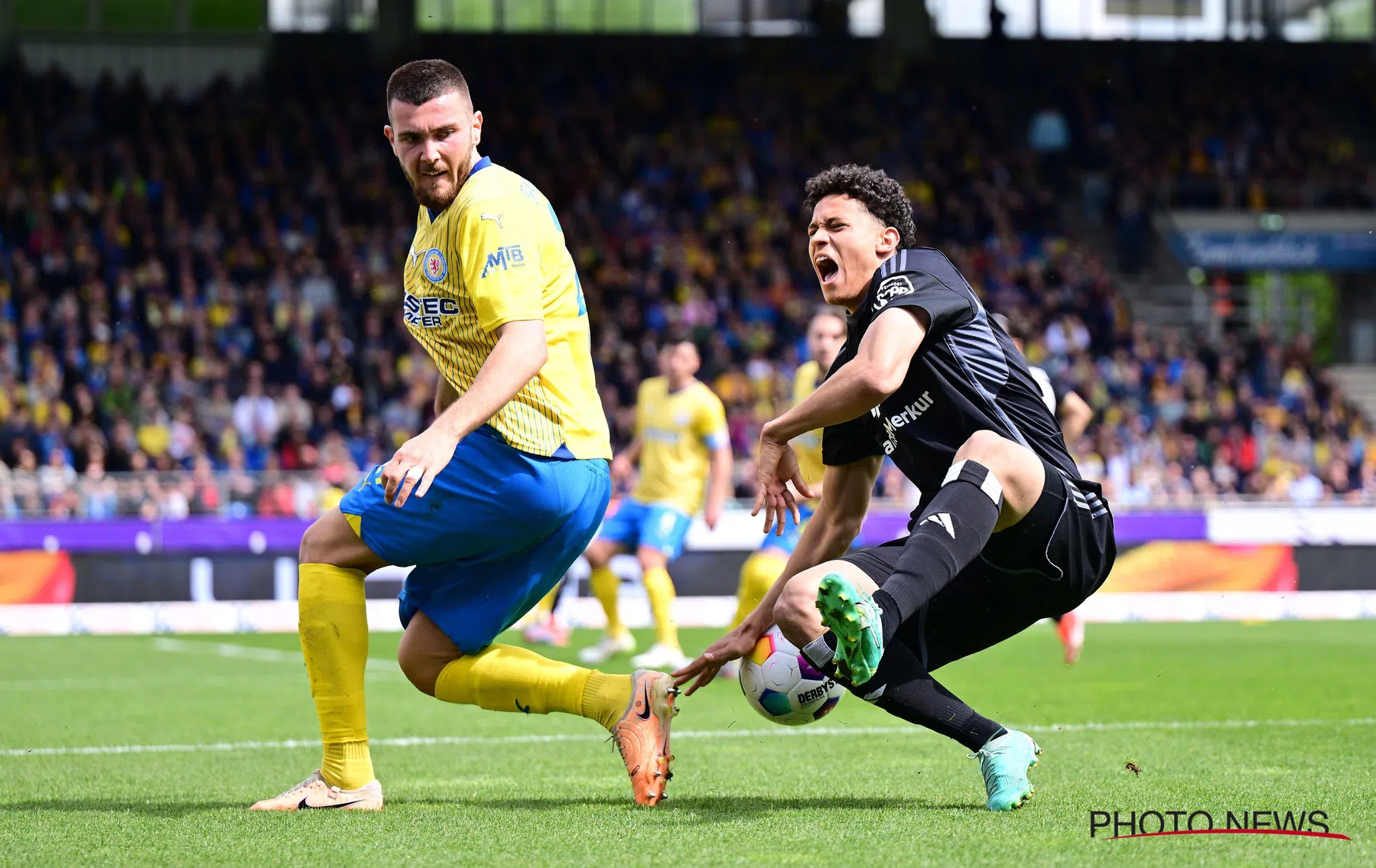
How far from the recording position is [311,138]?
2620 cm

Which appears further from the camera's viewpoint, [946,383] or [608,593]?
[608,593]

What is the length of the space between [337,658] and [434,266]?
47.2 inches

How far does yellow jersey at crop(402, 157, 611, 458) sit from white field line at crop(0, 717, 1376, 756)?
2.47m

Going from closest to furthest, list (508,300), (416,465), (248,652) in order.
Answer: (416,465) → (508,300) → (248,652)

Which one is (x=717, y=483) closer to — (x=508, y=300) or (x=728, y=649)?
(x=728, y=649)

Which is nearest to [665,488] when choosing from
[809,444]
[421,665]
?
[809,444]

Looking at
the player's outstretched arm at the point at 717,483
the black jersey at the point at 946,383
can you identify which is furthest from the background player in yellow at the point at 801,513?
the black jersey at the point at 946,383

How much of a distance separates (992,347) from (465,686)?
188 centimetres

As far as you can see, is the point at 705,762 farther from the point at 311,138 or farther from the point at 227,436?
the point at 311,138

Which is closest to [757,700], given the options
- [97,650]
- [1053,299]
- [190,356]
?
[97,650]

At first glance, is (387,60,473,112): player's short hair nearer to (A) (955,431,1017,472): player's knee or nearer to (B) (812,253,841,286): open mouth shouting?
(B) (812,253,841,286): open mouth shouting

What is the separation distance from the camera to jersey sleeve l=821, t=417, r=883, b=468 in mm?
4820

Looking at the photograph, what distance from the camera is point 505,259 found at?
4.55m

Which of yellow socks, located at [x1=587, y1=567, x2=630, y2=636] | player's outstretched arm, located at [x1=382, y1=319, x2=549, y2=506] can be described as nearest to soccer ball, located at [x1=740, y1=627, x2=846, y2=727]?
player's outstretched arm, located at [x1=382, y1=319, x2=549, y2=506]
